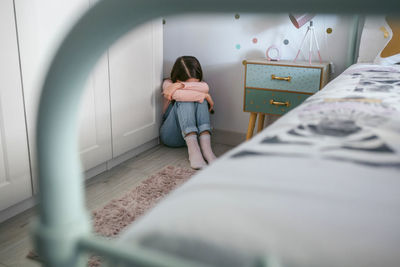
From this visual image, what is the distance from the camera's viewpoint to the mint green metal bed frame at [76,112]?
0.98 feet

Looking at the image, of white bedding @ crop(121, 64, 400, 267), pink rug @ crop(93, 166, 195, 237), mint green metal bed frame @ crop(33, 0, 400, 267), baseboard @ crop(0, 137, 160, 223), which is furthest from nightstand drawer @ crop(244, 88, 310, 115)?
mint green metal bed frame @ crop(33, 0, 400, 267)

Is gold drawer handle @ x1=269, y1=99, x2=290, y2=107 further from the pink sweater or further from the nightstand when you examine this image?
the pink sweater

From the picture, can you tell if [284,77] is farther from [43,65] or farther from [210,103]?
[43,65]

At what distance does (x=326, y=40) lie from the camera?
2408 millimetres

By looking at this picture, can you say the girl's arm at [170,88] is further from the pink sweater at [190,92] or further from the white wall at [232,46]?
the white wall at [232,46]

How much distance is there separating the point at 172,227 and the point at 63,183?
0.13 metres

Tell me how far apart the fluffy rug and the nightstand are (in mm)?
629

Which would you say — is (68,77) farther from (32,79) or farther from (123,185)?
(123,185)

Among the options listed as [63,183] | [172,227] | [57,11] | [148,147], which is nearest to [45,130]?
[63,183]

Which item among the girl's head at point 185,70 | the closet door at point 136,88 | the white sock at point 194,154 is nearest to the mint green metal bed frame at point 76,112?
the closet door at point 136,88

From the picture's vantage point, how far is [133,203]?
5.98ft

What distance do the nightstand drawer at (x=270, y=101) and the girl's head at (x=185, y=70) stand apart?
38cm

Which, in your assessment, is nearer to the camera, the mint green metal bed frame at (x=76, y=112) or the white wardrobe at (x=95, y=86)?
the mint green metal bed frame at (x=76, y=112)

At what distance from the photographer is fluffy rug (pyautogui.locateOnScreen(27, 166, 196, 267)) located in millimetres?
1581
